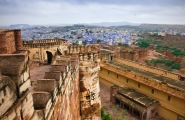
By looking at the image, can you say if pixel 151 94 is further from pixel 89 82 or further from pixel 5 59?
pixel 5 59

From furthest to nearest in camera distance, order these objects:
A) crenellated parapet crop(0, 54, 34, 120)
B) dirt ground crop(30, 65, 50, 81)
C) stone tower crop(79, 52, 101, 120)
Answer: stone tower crop(79, 52, 101, 120) < dirt ground crop(30, 65, 50, 81) < crenellated parapet crop(0, 54, 34, 120)

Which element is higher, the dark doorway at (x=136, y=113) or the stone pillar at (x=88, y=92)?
the stone pillar at (x=88, y=92)

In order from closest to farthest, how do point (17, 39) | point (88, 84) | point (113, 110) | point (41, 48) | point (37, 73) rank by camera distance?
point (88, 84)
point (37, 73)
point (17, 39)
point (41, 48)
point (113, 110)

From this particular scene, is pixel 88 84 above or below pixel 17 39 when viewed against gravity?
below

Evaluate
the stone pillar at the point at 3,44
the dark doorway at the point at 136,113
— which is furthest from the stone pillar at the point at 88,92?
the dark doorway at the point at 136,113

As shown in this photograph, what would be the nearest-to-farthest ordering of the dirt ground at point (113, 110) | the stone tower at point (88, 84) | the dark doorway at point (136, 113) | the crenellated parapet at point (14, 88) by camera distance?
the crenellated parapet at point (14, 88) < the stone tower at point (88, 84) < the dark doorway at point (136, 113) < the dirt ground at point (113, 110)

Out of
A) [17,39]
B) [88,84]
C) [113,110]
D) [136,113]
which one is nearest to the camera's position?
[88,84]

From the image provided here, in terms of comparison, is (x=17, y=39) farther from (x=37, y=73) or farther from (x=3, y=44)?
(x=37, y=73)

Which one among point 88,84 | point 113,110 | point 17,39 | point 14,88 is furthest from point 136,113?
point 14,88

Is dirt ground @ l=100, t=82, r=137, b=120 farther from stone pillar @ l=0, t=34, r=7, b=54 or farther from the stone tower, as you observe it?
stone pillar @ l=0, t=34, r=7, b=54

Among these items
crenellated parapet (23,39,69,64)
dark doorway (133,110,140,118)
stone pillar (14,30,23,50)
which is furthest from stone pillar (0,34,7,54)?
dark doorway (133,110,140,118)

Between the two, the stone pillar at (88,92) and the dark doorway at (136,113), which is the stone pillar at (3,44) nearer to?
the stone pillar at (88,92)

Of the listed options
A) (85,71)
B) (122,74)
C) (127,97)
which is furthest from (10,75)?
(122,74)

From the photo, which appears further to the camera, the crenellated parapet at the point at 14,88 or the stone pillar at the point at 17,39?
the stone pillar at the point at 17,39
